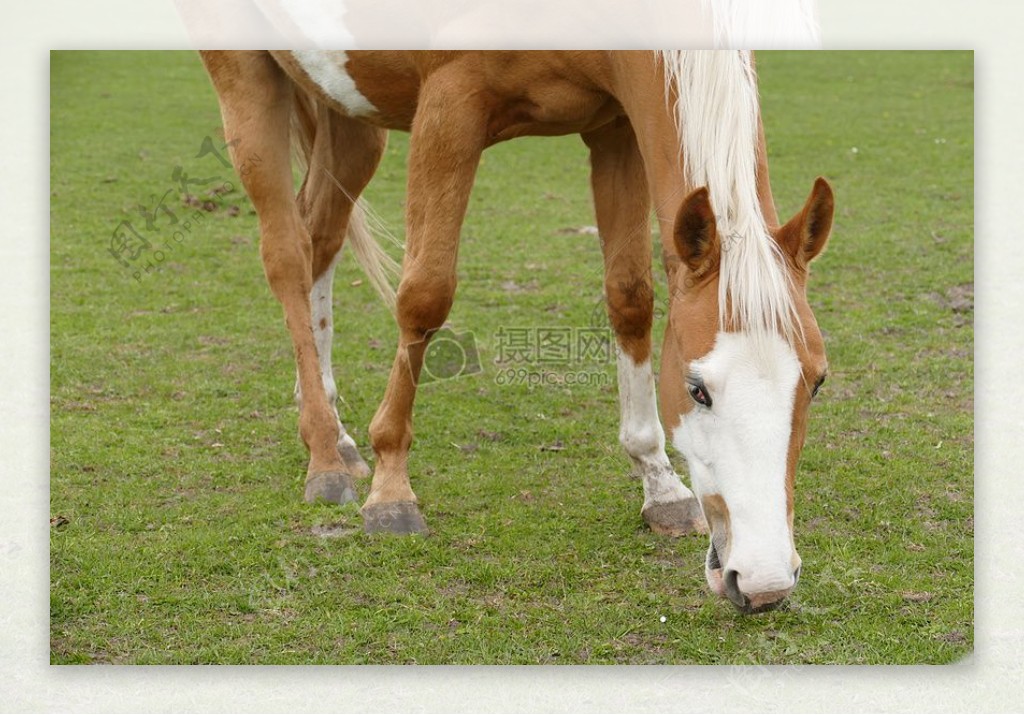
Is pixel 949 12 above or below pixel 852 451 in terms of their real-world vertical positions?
above

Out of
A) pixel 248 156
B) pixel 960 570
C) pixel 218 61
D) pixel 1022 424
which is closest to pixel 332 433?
pixel 248 156

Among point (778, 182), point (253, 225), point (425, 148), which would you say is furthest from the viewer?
point (778, 182)

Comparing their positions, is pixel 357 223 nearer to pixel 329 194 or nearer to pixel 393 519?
pixel 329 194

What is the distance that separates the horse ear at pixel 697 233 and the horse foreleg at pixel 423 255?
3.51 feet

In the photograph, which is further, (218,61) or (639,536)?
(218,61)

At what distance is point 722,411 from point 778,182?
6.79 metres

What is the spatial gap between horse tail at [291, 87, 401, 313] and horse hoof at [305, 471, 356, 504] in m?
0.94

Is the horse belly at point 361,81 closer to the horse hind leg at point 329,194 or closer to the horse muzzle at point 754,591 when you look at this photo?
the horse hind leg at point 329,194

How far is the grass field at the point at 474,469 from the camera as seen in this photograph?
344 centimetres

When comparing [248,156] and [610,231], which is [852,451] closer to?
[610,231]

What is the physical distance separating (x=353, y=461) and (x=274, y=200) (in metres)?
1.14

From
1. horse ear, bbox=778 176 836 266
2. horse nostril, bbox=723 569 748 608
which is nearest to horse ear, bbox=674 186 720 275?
horse ear, bbox=778 176 836 266

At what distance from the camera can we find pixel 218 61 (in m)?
4.74
